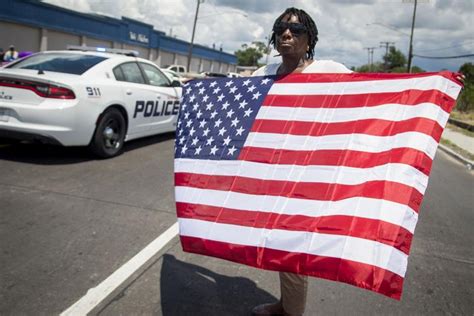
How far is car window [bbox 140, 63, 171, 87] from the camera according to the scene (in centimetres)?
762

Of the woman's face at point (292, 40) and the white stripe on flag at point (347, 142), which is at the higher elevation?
the woman's face at point (292, 40)

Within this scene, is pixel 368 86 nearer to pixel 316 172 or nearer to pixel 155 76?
pixel 316 172

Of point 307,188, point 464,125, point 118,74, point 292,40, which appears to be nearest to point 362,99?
point 292,40

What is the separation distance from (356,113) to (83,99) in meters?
4.42

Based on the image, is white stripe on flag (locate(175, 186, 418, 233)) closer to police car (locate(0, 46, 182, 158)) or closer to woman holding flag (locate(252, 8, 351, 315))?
woman holding flag (locate(252, 8, 351, 315))

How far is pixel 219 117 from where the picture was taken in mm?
2869

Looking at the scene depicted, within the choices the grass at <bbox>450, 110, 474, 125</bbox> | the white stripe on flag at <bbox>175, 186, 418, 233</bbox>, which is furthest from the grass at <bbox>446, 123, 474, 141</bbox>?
the white stripe on flag at <bbox>175, 186, 418, 233</bbox>

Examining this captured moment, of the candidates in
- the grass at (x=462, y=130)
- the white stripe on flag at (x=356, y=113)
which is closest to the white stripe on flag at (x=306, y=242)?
the white stripe on flag at (x=356, y=113)

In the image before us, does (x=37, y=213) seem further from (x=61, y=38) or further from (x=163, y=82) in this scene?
(x=61, y=38)

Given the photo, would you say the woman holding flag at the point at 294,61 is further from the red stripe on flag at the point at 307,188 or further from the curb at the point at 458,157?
the curb at the point at 458,157

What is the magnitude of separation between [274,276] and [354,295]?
0.63 m

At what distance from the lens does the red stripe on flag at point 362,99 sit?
2.36 m

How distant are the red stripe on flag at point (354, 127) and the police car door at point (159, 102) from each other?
492 centimetres

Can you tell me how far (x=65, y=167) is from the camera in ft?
19.3
